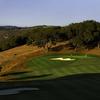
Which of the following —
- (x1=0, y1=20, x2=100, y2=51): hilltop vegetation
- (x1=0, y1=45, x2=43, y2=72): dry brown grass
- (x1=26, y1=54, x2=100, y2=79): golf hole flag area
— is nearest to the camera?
(x1=26, y1=54, x2=100, y2=79): golf hole flag area

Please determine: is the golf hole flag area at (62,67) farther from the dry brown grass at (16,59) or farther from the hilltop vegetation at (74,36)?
the hilltop vegetation at (74,36)

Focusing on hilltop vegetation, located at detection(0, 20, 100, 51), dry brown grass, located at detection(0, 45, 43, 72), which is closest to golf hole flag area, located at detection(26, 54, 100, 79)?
dry brown grass, located at detection(0, 45, 43, 72)

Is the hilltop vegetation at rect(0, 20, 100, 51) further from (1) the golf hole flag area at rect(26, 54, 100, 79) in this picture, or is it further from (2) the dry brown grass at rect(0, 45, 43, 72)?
(1) the golf hole flag area at rect(26, 54, 100, 79)

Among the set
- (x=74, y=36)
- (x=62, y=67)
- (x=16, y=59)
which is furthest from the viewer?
(x=74, y=36)

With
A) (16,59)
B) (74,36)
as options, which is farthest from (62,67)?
(74,36)

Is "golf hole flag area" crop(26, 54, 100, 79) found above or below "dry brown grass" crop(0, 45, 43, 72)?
above

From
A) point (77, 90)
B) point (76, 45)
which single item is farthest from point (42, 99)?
point (76, 45)

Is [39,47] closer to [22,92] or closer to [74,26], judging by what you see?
[74,26]

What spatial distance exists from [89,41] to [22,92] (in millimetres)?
78616

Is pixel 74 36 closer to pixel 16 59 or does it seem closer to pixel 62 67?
pixel 16 59

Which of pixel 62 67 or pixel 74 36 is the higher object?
pixel 74 36

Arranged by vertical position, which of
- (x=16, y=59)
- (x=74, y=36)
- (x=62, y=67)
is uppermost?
(x=74, y=36)

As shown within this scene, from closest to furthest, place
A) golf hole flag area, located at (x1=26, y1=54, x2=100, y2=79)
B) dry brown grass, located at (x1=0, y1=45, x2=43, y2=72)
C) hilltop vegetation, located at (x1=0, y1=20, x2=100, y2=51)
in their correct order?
golf hole flag area, located at (x1=26, y1=54, x2=100, y2=79), dry brown grass, located at (x1=0, y1=45, x2=43, y2=72), hilltop vegetation, located at (x1=0, y1=20, x2=100, y2=51)

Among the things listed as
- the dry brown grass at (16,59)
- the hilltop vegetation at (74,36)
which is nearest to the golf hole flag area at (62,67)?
the dry brown grass at (16,59)
